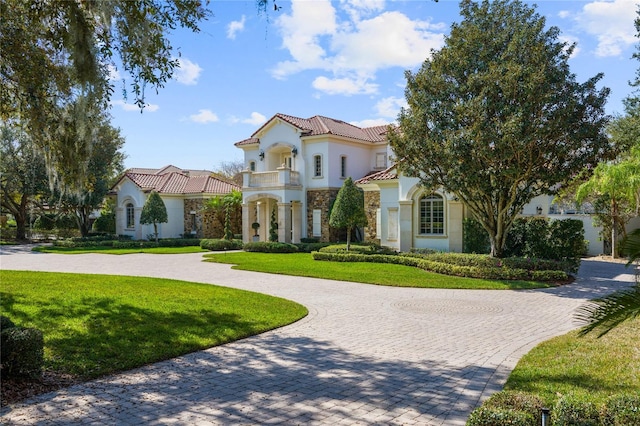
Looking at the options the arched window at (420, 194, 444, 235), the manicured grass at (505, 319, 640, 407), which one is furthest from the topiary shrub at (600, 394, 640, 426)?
the arched window at (420, 194, 444, 235)

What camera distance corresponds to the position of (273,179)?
31.6 meters

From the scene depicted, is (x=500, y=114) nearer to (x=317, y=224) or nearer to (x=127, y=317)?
Answer: (x=127, y=317)

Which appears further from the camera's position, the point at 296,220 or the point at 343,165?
the point at 343,165

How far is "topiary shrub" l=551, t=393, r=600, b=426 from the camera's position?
410cm

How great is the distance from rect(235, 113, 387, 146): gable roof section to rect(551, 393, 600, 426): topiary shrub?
89.4ft

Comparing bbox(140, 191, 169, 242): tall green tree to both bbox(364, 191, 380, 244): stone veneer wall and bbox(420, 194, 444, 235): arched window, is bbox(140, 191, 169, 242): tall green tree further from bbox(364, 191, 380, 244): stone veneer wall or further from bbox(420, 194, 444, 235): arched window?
bbox(420, 194, 444, 235): arched window

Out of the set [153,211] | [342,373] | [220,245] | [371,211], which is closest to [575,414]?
[342,373]

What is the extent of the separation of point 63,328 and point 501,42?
15.3m

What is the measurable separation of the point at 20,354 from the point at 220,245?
81.3ft

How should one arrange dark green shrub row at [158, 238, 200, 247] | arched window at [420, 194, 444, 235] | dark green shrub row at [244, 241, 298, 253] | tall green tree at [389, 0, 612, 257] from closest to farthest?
tall green tree at [389, 0, 612, 257]
arched window at [420, 194, 444, 235]
dark green shrub row at [244, 241, 298, 253]
dark green shrub row at [158, 238, 200, 247]

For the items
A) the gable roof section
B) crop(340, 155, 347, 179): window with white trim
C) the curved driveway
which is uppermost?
the gable roof section

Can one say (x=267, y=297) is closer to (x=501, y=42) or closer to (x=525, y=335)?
(x=525, y=335)

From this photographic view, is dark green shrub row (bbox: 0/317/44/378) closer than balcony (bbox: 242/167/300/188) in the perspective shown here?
Yes

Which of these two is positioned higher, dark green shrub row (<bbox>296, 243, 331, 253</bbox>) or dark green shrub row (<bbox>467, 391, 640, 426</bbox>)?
dark green shrub row (<bbox>296, 243, 331, 253</bbox>)
